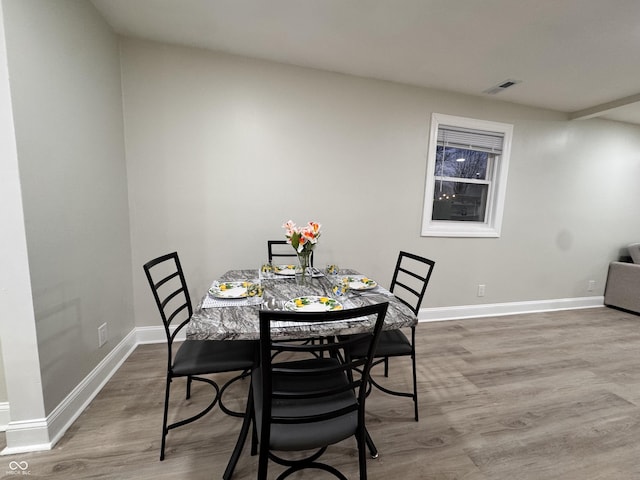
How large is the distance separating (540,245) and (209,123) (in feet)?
13.1

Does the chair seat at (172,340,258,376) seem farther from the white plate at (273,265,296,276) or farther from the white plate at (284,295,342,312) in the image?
the white plate at (273,265,296,276)

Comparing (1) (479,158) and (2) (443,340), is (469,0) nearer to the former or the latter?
(1) (479,158)

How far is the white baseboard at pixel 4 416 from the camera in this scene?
4.70 feet

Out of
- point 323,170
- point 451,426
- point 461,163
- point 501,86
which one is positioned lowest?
point 451,426

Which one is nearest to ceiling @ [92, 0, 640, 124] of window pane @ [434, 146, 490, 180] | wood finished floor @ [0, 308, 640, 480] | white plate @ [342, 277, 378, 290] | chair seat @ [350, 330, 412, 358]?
window pane @ [434, 146, 490, 180]

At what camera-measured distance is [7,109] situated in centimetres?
119

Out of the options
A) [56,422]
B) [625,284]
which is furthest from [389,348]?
[625,284]

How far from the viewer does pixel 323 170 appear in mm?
2582

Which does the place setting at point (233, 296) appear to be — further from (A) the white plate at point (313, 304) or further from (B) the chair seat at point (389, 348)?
(B) the chair seat at point (389, 348)

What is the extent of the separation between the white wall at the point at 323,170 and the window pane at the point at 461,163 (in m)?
0.29

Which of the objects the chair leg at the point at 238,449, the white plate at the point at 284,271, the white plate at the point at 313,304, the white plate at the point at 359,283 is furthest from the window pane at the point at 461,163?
the chair leg at the point at 238,449

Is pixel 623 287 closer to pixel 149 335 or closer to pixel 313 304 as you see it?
pixel 313 304

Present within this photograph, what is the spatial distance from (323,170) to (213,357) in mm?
1822

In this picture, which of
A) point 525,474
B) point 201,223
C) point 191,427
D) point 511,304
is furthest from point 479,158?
point 191,427
